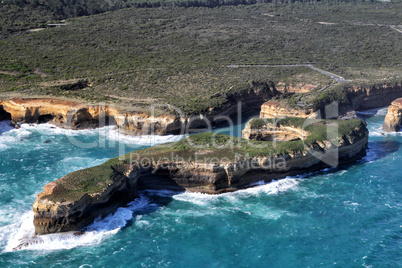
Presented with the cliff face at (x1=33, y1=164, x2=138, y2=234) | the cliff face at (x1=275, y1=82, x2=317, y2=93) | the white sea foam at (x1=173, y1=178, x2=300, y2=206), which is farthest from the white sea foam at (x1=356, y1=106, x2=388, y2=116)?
the cliff face at (x1=33, y1=164, x2=138, y2=234)

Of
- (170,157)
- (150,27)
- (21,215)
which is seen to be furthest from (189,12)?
(21,215)

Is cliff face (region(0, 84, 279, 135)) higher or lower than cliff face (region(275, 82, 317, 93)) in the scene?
lower

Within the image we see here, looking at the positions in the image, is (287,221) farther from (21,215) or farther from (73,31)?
(73,31)

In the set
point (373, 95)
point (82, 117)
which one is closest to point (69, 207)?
point (82, 117)

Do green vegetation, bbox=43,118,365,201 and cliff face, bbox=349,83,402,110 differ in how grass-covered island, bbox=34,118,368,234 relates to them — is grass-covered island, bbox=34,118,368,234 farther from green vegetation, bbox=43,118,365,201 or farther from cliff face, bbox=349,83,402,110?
cliff face, bbox=349,83,402,110

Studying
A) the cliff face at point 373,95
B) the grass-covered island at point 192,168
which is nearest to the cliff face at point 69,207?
the grass-covered island at point 192,168

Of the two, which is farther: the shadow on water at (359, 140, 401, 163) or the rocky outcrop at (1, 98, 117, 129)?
the rocky outcrop at (1, 98, 117, 129)

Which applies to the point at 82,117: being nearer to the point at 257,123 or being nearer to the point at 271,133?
the point at 257,123
